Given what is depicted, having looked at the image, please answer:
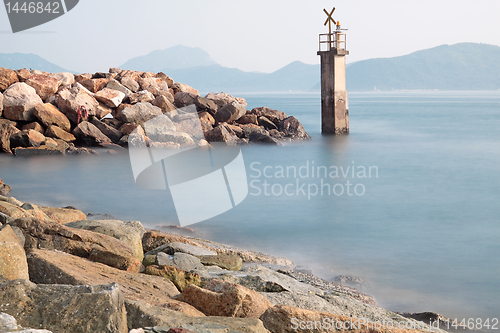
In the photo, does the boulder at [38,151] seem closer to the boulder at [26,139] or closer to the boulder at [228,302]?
the boulder at [26,139]

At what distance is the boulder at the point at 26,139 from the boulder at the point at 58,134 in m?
0.70

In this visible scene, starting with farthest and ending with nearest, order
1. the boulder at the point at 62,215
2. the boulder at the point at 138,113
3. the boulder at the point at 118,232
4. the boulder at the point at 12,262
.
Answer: the boulder at the point at 138,113
the boulder at the point at 62,215
the boulder at the point at 118,232
the boulder at the point at 12,262

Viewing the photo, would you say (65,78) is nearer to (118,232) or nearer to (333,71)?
(333,71)

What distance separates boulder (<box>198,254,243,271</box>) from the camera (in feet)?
16.3

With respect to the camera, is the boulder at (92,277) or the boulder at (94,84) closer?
the boulder at (92,277)

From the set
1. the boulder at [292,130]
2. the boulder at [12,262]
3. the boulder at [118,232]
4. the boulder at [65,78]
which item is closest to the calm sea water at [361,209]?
the boulder at [292,130]

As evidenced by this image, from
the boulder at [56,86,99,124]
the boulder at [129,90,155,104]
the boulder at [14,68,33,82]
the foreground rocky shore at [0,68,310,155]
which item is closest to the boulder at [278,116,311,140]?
the foreground rocky shore at [0,68,310,155]

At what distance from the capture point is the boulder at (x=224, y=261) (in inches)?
195

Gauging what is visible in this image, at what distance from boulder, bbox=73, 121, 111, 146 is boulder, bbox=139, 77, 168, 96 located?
3.39 metres

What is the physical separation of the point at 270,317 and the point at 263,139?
1633cm

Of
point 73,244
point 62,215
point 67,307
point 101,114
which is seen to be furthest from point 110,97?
point 67,307

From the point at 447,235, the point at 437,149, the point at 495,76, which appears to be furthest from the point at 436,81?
the point at 447,235

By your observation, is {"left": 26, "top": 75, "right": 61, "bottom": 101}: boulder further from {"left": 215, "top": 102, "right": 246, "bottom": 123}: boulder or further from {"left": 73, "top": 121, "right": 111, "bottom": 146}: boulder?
{"left": 215, "top": 102, "right": 246, "bottom": 123}: boulder

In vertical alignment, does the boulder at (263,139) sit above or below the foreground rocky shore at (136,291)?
below
